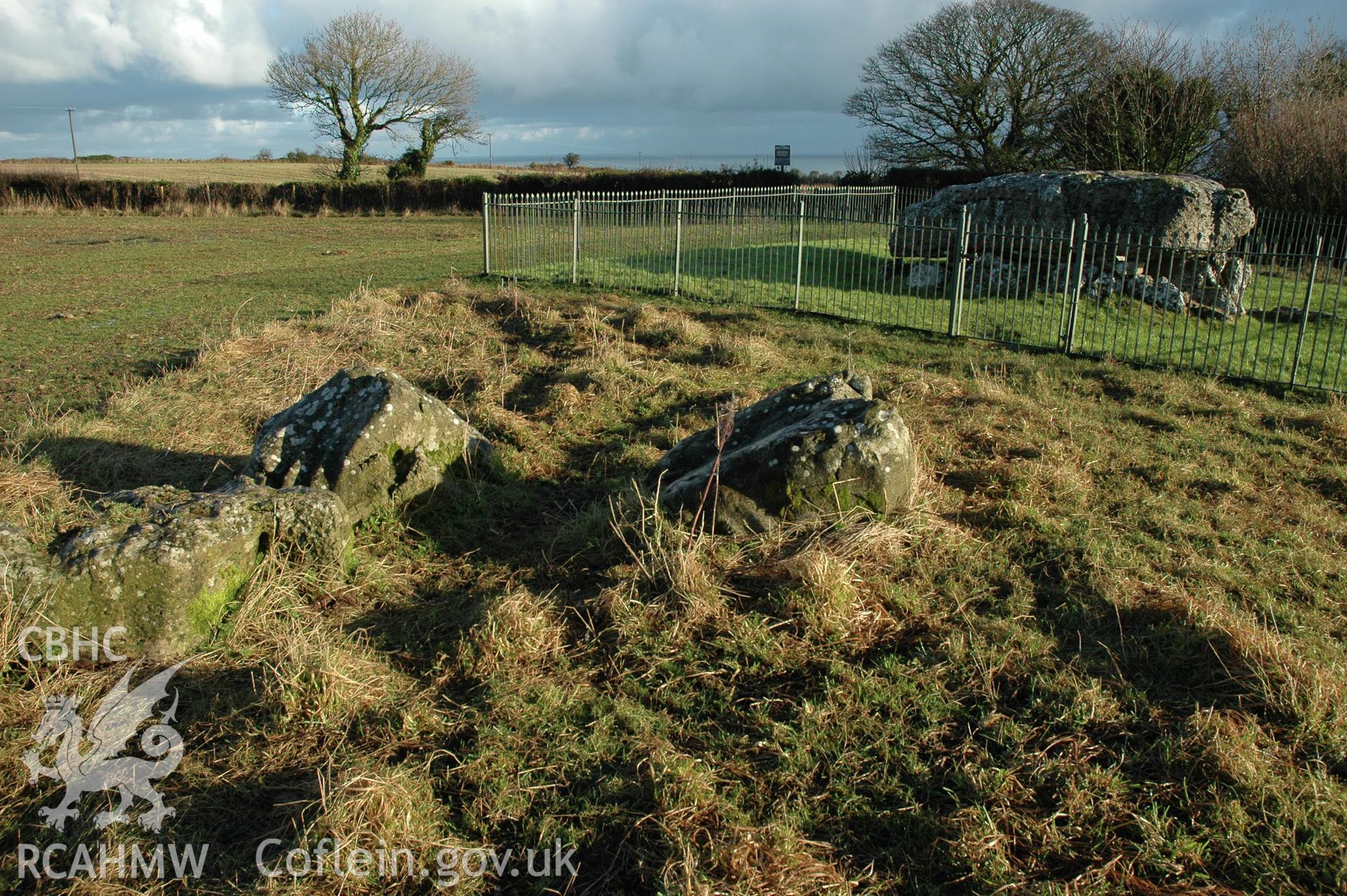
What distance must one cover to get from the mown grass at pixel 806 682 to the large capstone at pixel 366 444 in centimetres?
27

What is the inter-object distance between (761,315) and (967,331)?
8.87 ft

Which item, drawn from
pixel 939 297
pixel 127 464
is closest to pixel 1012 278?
pixel 939 297

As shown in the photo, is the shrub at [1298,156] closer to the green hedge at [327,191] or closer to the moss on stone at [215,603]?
the green hedge at [327,191]

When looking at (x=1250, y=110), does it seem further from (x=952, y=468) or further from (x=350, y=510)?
(x=350, y=510)

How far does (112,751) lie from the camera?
358 centimetres

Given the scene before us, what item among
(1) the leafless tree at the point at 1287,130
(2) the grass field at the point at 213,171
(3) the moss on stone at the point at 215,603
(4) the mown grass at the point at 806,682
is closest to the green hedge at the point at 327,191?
(2) the grass field at the point at 213,171

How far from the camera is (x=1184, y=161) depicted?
2447cm

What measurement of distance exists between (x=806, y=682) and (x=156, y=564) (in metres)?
3.11

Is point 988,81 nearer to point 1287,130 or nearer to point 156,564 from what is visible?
point 1287,130

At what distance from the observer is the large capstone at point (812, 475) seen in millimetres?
5039

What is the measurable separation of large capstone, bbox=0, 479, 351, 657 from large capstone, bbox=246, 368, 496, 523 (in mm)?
939

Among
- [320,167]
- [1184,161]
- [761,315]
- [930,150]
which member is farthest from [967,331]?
[320,167]

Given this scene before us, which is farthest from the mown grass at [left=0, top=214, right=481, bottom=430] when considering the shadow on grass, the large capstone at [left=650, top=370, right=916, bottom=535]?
the large capstone at [left=650, top=370, right=916, bottom=535]

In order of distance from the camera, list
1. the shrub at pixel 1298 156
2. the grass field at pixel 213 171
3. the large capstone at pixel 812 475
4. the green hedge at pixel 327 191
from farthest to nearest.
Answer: the grass field at pixel 213 171, the green hedge at pixel 327 191, the shrub at pixel 1298 156, the large capstone at pixel 812 475
